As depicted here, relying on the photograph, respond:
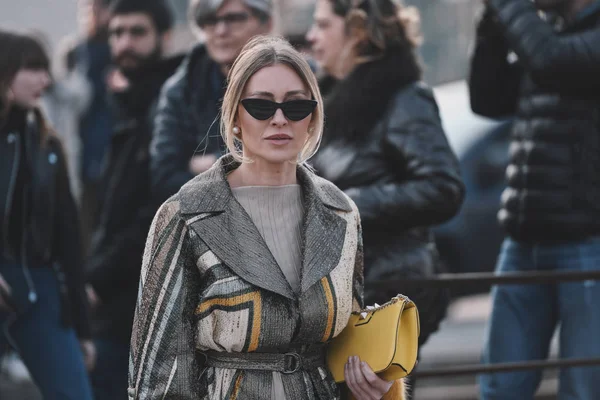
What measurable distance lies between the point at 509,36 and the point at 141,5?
228 cm

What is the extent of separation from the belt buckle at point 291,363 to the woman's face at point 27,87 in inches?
110

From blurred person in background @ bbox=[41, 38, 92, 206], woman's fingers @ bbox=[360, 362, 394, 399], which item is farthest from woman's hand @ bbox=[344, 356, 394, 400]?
blurred person in background @ bbox=[41, 38, 92, 206]

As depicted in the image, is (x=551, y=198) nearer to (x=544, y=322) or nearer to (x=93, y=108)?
(x=544, y=322)

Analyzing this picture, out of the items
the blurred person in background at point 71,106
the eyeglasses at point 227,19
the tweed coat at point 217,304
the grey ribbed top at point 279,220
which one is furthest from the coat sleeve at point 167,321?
the blurred person in background at point 71,106

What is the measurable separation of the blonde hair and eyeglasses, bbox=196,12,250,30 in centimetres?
212

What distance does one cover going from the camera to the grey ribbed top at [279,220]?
10.2ft

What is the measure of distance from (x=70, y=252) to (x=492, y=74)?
6.67 feet

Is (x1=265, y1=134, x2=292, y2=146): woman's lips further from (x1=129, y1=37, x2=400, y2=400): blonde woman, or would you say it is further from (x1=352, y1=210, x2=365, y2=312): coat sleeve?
(x1=352, y1=210, x2=365, y2=312): coat sleeve

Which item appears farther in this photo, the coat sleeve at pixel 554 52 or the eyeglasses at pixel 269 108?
the coat sleeve at pixel 554 52

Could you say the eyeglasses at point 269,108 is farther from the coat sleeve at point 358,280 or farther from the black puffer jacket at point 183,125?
the black puffer jacket at point 183,125

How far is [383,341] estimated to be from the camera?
3.04 meters

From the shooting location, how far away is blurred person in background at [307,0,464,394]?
4.58 m

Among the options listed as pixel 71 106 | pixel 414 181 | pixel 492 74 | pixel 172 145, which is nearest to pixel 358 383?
pixel 414 181

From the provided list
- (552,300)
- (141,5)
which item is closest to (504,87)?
(552,300)
